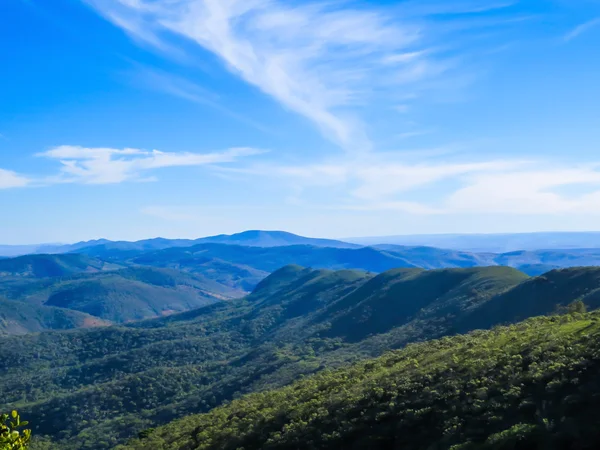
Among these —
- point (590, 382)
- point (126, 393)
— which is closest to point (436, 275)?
point (126, 393)

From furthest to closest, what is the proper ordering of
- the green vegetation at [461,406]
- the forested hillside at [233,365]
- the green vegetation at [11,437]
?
the forested hillside at [233,365]
the green vegetation at [461,406]
the green vegetation at [11,437]

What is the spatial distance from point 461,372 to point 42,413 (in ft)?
453

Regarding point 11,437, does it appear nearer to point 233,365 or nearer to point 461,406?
point 461,406

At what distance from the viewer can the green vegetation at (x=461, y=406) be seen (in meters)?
25.9

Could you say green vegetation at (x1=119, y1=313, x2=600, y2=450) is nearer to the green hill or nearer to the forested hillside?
the forested hillside

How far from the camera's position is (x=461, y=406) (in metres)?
31.2

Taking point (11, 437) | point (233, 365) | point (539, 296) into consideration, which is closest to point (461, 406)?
point (11, 437)

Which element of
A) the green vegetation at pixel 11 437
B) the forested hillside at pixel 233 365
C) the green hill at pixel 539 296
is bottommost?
the forested hillside at pixel 233 365

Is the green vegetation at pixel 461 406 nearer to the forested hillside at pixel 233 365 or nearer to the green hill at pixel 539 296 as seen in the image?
the forested hillside at pixel 233 365

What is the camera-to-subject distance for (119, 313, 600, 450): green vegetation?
25.9 meters

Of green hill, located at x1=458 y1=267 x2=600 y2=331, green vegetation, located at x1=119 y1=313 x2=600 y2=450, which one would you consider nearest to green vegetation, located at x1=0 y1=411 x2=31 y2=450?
green vegetation, located at x1=119 y1=313 x2=600 y2=450

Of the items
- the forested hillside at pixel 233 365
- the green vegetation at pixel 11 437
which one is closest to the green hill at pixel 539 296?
the forested hillside at pixel 233 365

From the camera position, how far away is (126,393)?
5463 inches

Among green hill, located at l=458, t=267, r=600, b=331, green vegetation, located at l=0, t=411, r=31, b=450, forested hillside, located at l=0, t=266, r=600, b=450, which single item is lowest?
forested hillside, located at l=0, t=266, r=600, b=450
